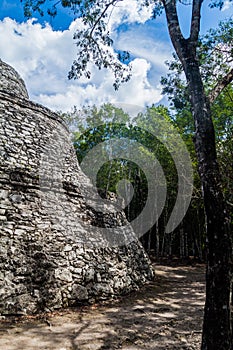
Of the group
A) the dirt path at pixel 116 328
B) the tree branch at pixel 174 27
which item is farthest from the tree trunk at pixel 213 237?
the dirt path at pixel 116 328

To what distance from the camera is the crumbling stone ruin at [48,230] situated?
15.9ft

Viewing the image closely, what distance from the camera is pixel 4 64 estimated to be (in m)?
10.0

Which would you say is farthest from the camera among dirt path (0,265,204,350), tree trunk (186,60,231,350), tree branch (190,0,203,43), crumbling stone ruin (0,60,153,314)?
crumbling stone ruin (0,60,153,314)

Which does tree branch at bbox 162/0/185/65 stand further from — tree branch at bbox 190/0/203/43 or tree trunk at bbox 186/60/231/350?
tree trunk at bbox 186/60/231/350

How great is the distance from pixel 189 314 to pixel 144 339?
1716 millimetres

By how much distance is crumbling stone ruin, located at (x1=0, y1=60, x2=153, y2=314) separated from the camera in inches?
191

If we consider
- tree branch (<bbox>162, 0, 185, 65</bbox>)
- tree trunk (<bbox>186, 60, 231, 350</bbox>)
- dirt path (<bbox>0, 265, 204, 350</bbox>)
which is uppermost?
Result: tree branch (<bbox>162, 0, 185, 65</bbox>)

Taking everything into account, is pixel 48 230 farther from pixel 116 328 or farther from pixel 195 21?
pixel 195 21

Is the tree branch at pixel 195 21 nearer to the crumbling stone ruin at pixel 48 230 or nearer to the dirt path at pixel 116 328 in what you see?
the dirt path at pixel 116 328

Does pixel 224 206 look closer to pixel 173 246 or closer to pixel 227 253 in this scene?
pixel 227 253

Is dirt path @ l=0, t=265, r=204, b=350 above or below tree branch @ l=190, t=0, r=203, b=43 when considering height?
below

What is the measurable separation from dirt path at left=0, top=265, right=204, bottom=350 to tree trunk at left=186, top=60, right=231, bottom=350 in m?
0.90

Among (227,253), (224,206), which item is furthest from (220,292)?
(224,206)

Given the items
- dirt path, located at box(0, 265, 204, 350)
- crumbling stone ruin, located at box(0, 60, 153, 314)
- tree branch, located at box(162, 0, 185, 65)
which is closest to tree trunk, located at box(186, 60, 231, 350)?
tree branch, located at box(162, 0, 185, 65)
